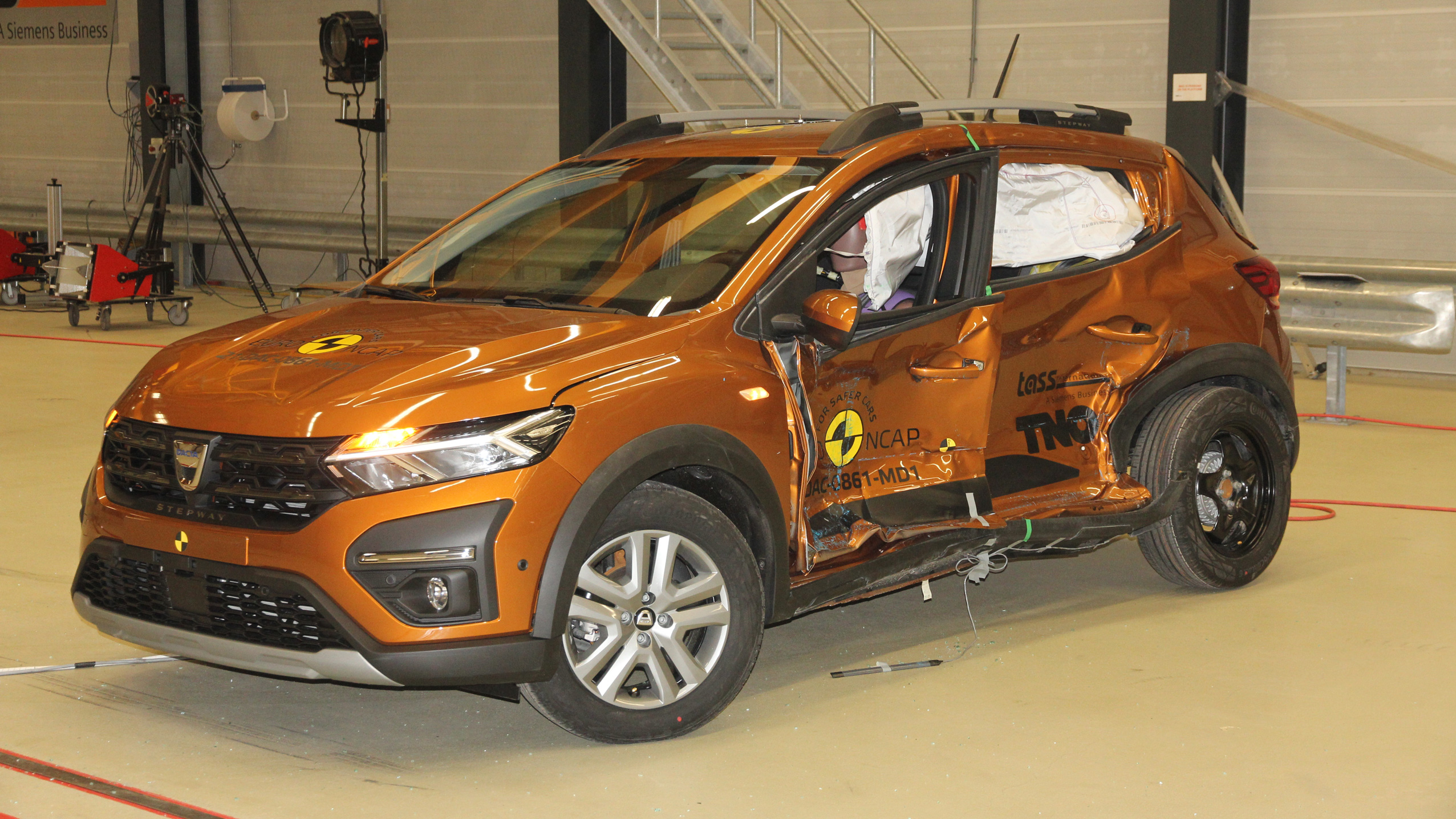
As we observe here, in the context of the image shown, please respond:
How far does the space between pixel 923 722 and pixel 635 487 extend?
1.07m

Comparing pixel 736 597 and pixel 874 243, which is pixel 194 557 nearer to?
pixel 736 597

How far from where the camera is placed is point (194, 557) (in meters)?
3.74

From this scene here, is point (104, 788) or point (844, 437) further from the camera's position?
point (844, 437)

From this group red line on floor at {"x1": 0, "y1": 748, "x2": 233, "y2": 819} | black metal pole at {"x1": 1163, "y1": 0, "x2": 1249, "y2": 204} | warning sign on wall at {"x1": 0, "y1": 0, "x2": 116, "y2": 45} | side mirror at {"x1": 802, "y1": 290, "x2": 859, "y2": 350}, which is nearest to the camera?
red line on floor at {"x1": 0, "y1": 748, "x2": 233, "y2": 819}

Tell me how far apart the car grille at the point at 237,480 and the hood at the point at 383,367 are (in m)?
0.03

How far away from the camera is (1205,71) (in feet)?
39.1

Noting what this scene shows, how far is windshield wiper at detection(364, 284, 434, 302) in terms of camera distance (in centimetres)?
461

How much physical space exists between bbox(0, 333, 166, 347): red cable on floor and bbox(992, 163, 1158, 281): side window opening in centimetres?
894

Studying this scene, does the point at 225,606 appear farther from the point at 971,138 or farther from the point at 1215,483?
the point at 1215,483

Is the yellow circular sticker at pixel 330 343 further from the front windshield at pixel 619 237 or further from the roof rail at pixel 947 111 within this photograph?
the roof rail at pixel 947 111

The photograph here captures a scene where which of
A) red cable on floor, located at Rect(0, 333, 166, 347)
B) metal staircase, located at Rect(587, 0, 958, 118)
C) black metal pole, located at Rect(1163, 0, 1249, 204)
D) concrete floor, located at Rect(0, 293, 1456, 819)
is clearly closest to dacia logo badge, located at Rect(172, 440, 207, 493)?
concrete floor, located at Rect(0, 293, 1456, 819)

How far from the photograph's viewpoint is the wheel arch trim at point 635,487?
3670 mm

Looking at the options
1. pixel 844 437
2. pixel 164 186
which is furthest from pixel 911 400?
pixel 164 186

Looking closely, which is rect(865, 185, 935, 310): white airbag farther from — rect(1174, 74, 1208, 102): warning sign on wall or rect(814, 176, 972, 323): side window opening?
rect(1174, 74, 1208, 102): warning sign on wall
